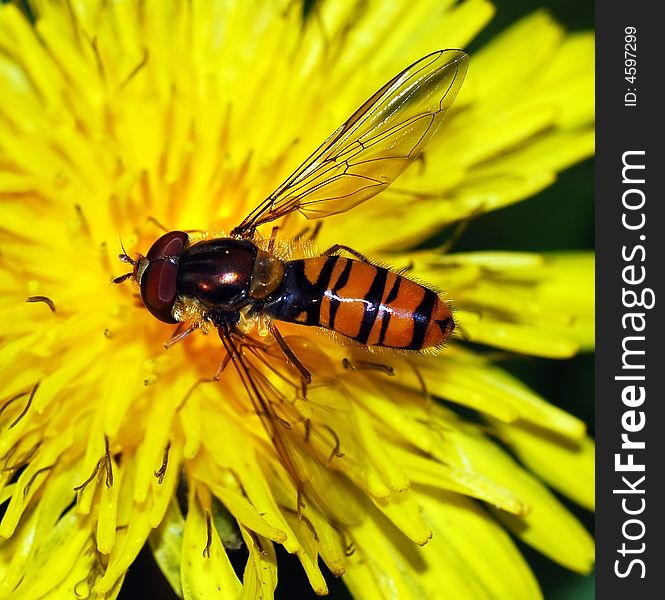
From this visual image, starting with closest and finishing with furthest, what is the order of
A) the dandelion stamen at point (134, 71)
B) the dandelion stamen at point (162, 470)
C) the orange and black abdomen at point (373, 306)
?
1. the orange and black abdomen at point (373, 306)
2. the dandelion stamen at point (162, 470)
3. the dandelion stamen at point (134, 71)

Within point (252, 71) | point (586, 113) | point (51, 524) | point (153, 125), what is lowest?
point (51, 524)

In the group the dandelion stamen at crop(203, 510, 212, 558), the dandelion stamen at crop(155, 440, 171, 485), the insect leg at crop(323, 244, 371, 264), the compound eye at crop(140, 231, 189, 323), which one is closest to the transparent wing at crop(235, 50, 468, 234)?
the insect leg at crop(323, 244, 371, 264)

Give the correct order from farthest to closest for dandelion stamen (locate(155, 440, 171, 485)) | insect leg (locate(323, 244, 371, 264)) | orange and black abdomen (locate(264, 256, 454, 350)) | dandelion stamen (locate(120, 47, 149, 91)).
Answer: dandelion stamen (locate(120, 47, 149, 91))
insect leg (locate(323, 244, 371, 264))
dandelion stamen (locate(155, 440, 171, 485))
orange and black abdomen (locate(264, 256, 454, 350))

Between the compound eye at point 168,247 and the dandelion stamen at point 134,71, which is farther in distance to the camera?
the dandelion stamen at point 134,71

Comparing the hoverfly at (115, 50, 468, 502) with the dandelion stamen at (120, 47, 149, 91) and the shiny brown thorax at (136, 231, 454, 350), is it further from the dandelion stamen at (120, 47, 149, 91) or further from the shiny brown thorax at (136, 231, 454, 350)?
the dandelion stamen at (120, 47, 149, 91)

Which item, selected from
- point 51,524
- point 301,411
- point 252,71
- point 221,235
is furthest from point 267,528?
point 252,71

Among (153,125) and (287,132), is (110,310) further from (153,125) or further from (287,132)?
(287,132)

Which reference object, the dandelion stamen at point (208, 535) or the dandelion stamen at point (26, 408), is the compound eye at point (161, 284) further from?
the dandelion stamen at point (208, 535)

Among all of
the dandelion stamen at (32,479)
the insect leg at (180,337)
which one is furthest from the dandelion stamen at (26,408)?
the insect leg at (180,337)
